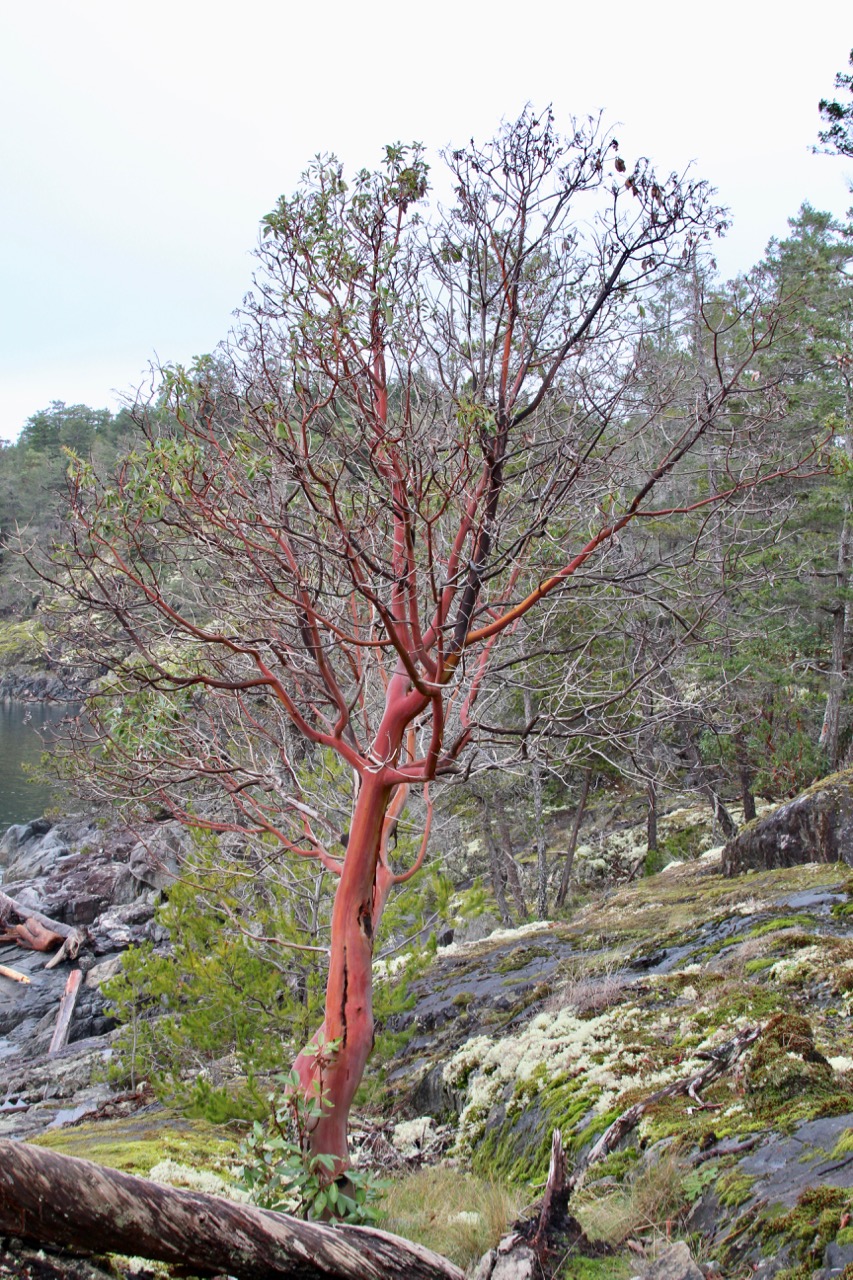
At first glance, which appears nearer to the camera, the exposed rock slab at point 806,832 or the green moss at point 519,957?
the exposed rock slab at point 806,832

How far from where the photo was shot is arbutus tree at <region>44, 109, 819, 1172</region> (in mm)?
6016

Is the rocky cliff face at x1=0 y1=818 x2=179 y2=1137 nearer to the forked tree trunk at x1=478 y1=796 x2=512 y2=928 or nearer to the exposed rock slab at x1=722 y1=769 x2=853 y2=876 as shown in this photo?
the forked tree trunk at x1=478 y1=796 x2=512 y2=928

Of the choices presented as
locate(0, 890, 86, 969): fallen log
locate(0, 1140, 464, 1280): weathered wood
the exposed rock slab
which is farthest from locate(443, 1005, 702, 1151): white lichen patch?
locate(0, 890, 86, 969): fallen log

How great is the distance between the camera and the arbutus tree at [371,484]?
6.02 m

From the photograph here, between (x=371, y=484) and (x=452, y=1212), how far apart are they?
17.1 ft

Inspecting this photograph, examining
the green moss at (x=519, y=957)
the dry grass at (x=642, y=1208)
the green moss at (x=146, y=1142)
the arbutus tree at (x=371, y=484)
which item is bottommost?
the green moss at (x=146, y=1142)

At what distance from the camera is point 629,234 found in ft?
21.4

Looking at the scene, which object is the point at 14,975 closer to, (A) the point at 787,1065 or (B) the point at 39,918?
(B) the point at 39,918

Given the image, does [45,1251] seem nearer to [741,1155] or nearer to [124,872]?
[741,1155]

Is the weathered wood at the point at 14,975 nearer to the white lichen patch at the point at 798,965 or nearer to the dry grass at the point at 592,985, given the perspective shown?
the dry grass at the point at 592,985

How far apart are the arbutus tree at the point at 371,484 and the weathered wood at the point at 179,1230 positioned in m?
1.97

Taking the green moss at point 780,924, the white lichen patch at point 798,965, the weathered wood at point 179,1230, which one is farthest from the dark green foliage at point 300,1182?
the green moss at point 780,924

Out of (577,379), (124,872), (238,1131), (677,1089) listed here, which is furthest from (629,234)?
(124,872)

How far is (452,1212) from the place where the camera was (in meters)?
5.12
